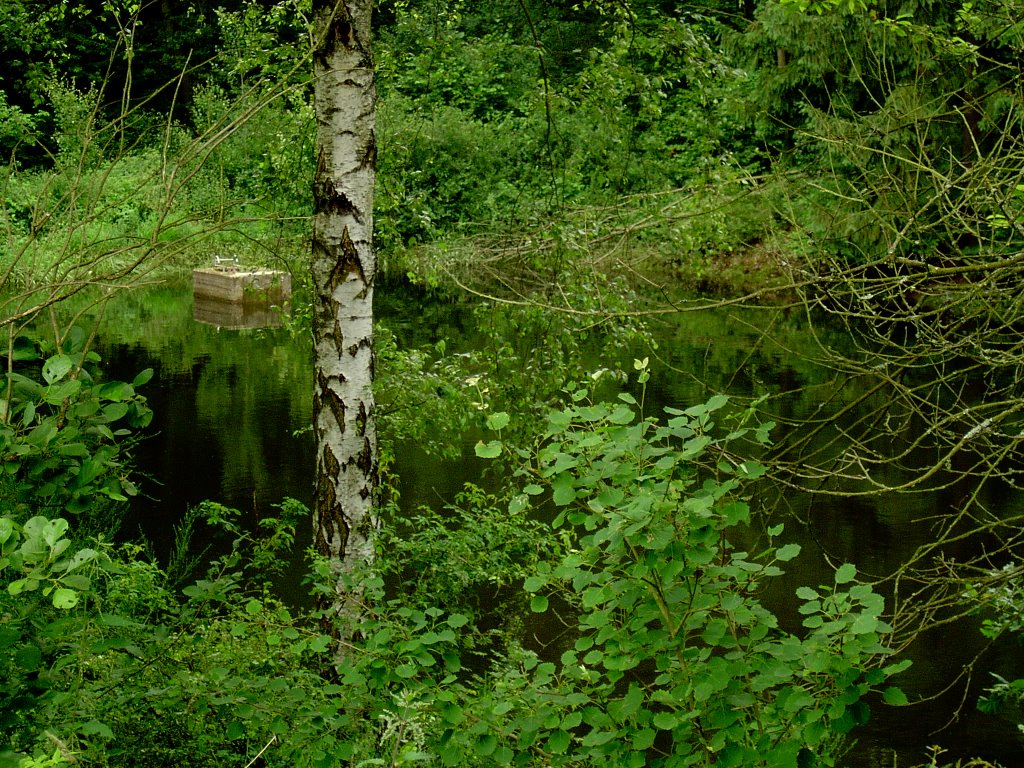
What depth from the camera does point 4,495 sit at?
293 cm

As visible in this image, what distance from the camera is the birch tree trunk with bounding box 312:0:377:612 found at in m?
5.34

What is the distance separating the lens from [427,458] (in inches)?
456

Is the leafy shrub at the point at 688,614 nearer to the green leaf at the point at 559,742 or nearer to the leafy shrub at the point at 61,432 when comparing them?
the green leaf at the point at 559,742

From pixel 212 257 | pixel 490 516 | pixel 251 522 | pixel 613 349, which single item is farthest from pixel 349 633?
pixel 212 257

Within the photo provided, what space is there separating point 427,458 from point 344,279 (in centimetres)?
636

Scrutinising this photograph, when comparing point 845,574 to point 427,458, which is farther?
point 427,458

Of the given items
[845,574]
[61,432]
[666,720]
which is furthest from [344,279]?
[845,574]

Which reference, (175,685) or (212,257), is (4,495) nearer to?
(175,685)

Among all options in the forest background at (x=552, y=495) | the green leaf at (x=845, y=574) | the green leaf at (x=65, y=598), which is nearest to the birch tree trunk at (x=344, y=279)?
the forest background at (x=552, y=495)

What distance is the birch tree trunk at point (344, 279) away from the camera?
210 inches

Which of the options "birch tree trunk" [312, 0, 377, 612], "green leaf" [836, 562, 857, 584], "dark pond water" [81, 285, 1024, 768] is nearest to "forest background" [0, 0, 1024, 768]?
"green leaf" [836, 562, 857, 584]

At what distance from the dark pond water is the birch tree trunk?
903 millimetres

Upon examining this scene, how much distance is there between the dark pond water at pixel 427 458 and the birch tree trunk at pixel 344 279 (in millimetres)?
903

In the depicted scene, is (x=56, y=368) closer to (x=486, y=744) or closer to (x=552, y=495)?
(x=486, y=744)
